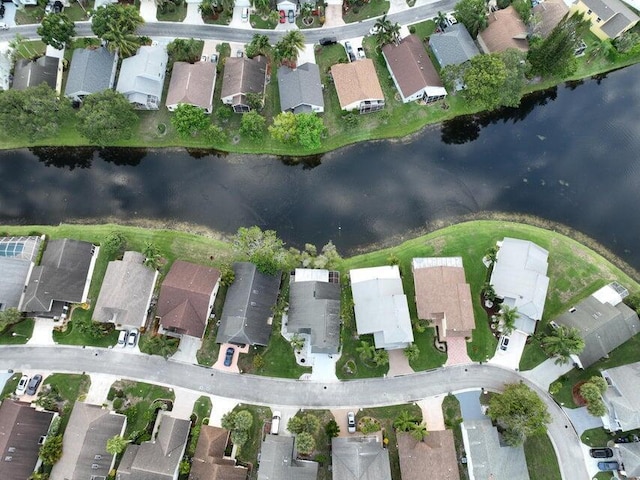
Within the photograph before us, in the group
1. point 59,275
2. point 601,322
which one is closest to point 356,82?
point 601,322

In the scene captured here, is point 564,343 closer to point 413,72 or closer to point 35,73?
point 413,72

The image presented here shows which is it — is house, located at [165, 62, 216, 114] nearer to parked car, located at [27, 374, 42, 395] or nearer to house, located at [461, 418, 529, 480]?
parked car, located at [27, 374, 42, 395]

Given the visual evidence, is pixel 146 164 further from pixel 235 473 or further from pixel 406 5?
pixel 406 5

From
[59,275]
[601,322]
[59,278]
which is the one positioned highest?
[59,275]

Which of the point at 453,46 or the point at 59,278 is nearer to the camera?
the point at 59,278

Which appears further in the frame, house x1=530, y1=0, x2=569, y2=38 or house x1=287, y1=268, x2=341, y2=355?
house x1=530, y1=0, x2=569, y2=38

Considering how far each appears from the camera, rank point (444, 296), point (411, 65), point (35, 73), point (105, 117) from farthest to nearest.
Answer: point (411, 65), point (35, 73), point (105, 117), point (444, 296)

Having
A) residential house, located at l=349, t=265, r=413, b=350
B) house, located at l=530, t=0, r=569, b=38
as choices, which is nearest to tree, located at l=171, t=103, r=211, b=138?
residential house, located at l=349, t=265, r=413, b=350
